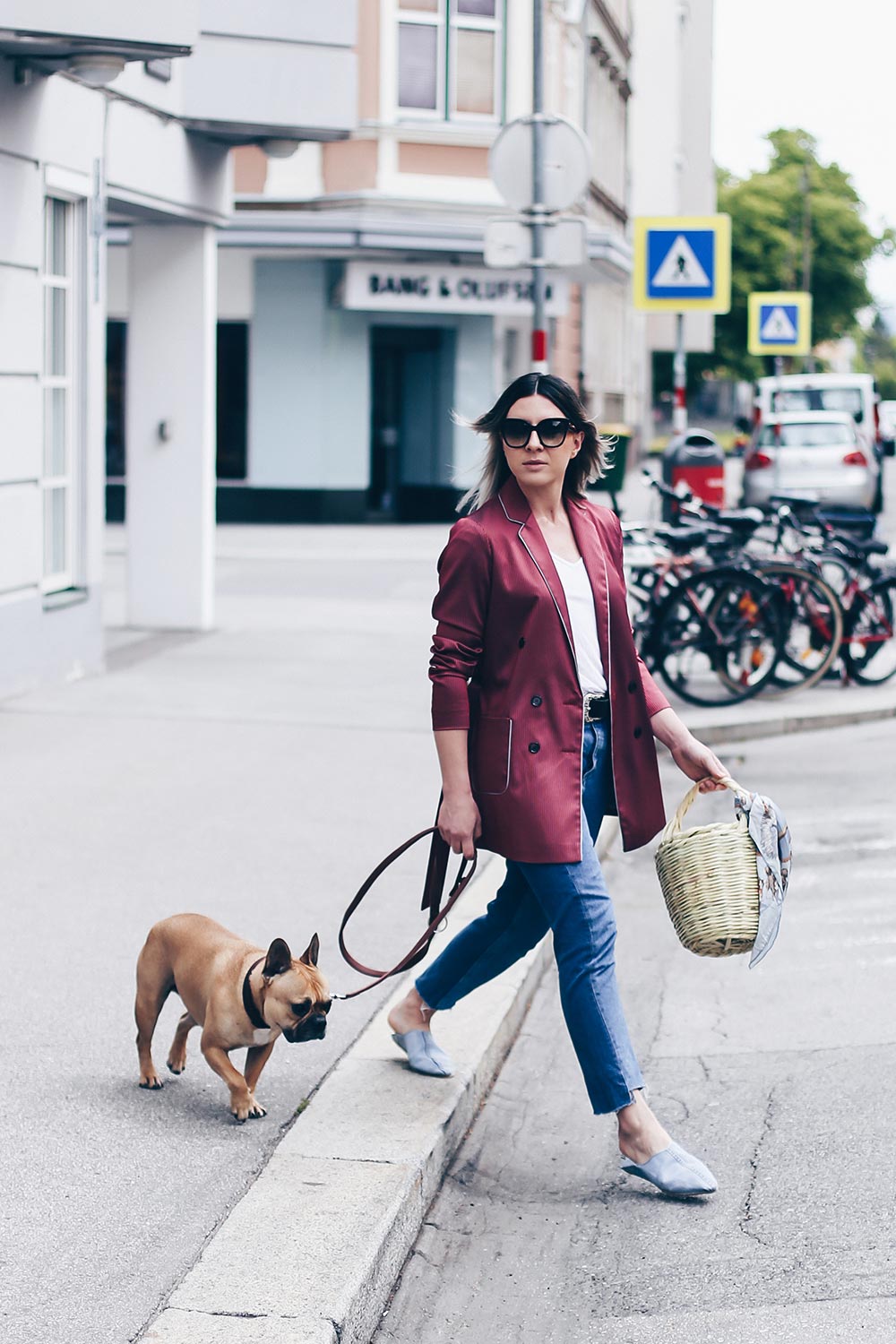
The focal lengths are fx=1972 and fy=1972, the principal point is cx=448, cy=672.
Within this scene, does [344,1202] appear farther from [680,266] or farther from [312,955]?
[680,266]

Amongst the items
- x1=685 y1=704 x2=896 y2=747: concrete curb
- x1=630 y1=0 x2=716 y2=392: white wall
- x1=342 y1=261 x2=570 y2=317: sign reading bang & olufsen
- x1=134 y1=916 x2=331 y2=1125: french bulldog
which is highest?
x1=630 y1=0 x2=716 y2=392: white wall

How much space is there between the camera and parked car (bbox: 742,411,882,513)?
25922mm

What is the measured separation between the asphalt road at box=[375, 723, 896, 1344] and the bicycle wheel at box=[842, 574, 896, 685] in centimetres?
524

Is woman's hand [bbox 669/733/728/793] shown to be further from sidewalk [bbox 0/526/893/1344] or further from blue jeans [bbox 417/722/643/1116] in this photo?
sidewalk [bbox 0/526/893/1344]

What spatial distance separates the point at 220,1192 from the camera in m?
4.13

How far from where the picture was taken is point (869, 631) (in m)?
12.3

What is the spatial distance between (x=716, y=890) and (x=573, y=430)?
42.5 inches

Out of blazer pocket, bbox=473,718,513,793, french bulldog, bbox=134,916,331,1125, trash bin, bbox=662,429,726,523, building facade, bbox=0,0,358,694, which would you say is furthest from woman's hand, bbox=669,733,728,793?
trash bin, bbox=662,429,726,523

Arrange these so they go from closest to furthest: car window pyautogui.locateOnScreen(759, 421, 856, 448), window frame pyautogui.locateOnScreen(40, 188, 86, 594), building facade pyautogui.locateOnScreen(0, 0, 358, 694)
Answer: building facade pyautogui.locateOnScreen(0, 0, 358, 694) → window frame pyautogui.locateOnScreen(40, 188, 86, 594) → car window pyautogui.locateOnScreen(759, 421, 856, 448)

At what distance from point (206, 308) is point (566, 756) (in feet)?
35.4

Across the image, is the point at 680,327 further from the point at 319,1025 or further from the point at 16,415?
the point at 319,1025

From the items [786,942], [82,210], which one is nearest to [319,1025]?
[786,942]

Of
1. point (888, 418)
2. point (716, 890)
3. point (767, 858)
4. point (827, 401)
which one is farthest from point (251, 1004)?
point (888, 418)

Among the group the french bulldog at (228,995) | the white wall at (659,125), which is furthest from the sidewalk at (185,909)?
the white wall at (659,125)
